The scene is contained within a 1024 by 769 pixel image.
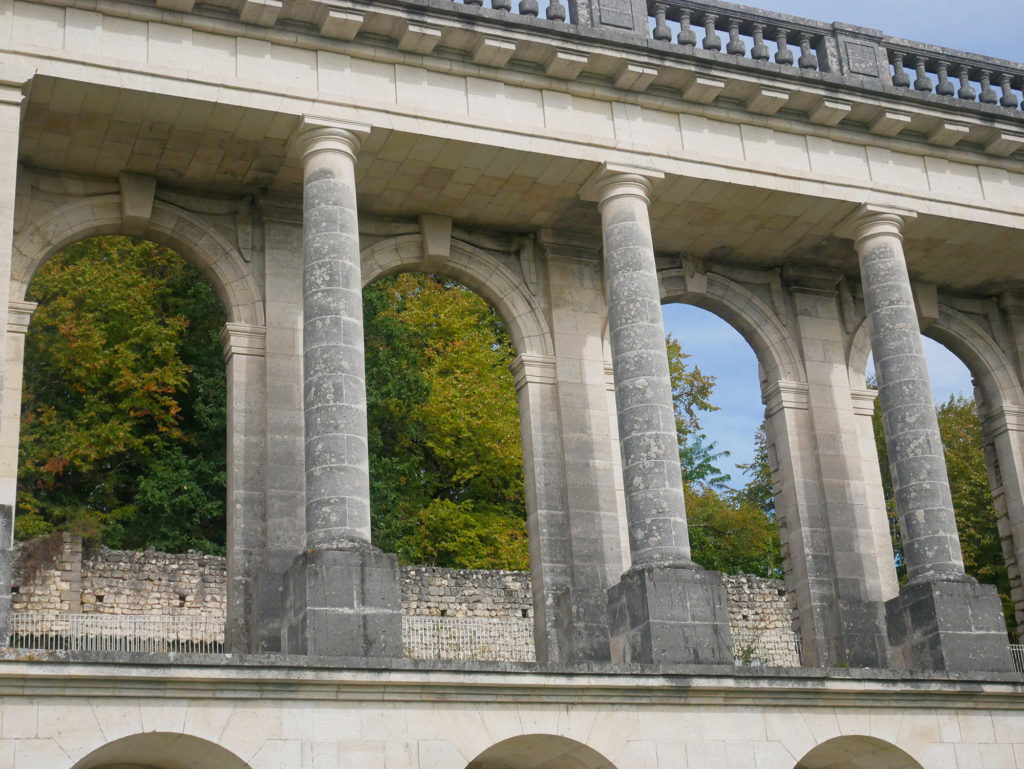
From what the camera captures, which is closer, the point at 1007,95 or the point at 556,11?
the point at 556,11

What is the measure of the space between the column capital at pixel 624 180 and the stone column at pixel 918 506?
3697 mm

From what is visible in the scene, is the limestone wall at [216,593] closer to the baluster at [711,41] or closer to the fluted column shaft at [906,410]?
the fluted column shaft at [906,410]

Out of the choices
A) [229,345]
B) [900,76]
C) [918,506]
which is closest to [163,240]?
[229,345]

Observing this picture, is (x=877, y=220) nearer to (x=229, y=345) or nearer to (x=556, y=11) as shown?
(x=556, y=11)

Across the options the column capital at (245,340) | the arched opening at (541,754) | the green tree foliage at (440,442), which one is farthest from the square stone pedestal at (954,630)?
the green tree foliage at (440,442)

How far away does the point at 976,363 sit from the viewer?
1053 inches

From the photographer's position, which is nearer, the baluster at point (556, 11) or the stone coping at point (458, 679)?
the stone coping at point (458, 679)

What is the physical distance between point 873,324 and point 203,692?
11.7 m

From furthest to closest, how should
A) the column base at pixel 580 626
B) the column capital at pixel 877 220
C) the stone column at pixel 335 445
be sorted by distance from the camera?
1. the column capital at pixel 877 220
2. the column base at pixel 580 626
3. the stone column at pixel 335 445

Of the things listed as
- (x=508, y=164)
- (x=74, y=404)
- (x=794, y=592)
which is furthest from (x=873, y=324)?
(x=74, y=404)

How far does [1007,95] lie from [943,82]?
1240mm

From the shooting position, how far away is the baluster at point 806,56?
2314cm

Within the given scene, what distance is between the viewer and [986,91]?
2444cm

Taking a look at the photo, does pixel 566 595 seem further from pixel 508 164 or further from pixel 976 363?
pixel 976 363
